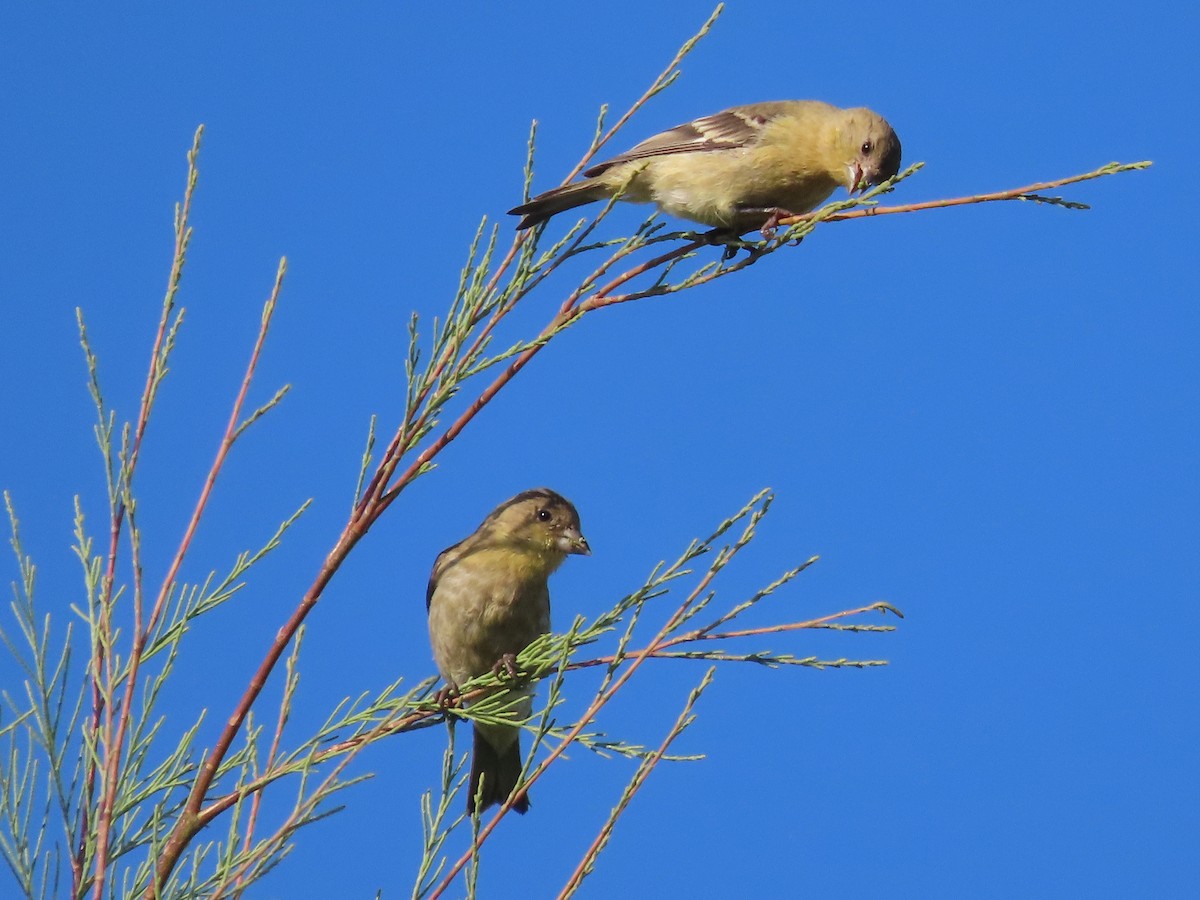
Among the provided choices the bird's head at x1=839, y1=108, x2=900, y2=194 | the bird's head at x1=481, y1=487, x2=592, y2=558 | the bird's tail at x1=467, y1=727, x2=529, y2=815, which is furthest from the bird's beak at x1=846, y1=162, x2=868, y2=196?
the bird's tail at x1=467, y1=727, x2=529, y2=815

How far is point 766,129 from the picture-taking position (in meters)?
5.82

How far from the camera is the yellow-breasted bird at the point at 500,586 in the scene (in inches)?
214

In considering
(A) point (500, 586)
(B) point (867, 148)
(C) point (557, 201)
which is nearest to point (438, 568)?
(A) point (500, 586)

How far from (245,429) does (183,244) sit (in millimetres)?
502

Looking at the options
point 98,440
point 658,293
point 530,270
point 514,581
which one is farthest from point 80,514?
point 514,581

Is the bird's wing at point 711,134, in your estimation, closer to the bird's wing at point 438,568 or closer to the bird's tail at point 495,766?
the bird's wing at point 438,568

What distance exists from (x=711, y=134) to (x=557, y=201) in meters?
1.00

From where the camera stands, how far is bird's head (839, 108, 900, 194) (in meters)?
5.58

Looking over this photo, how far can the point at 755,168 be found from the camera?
563 centimetres

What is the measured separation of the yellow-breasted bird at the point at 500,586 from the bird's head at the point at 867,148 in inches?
77.0

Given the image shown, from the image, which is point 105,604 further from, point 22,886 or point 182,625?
point 22,886

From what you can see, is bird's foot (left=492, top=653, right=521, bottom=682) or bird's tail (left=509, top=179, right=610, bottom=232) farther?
bird's tail (left=509, top=179, right=610, bottom=232)

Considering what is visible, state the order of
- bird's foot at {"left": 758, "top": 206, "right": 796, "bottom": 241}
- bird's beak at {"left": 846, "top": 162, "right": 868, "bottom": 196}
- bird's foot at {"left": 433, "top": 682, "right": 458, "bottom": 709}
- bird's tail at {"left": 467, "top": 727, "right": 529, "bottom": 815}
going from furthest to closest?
bird's tail at {"left": 467, "top": 727, "right": 529, "bottom": 815} < bird's beak at {"left": 846, "top": 162, "right": 868, "bottom": 196} < bird's foot at {"left": 758, "top": 206, "right": 796, "bottom": 241} < bird's foot at {"left": 433, "top": 682, "right": 458, "bottom": 709}

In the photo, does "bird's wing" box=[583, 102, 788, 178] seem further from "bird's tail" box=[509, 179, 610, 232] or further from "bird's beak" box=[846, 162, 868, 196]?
"bird's beak" box=[846, 162, 868, 196]
